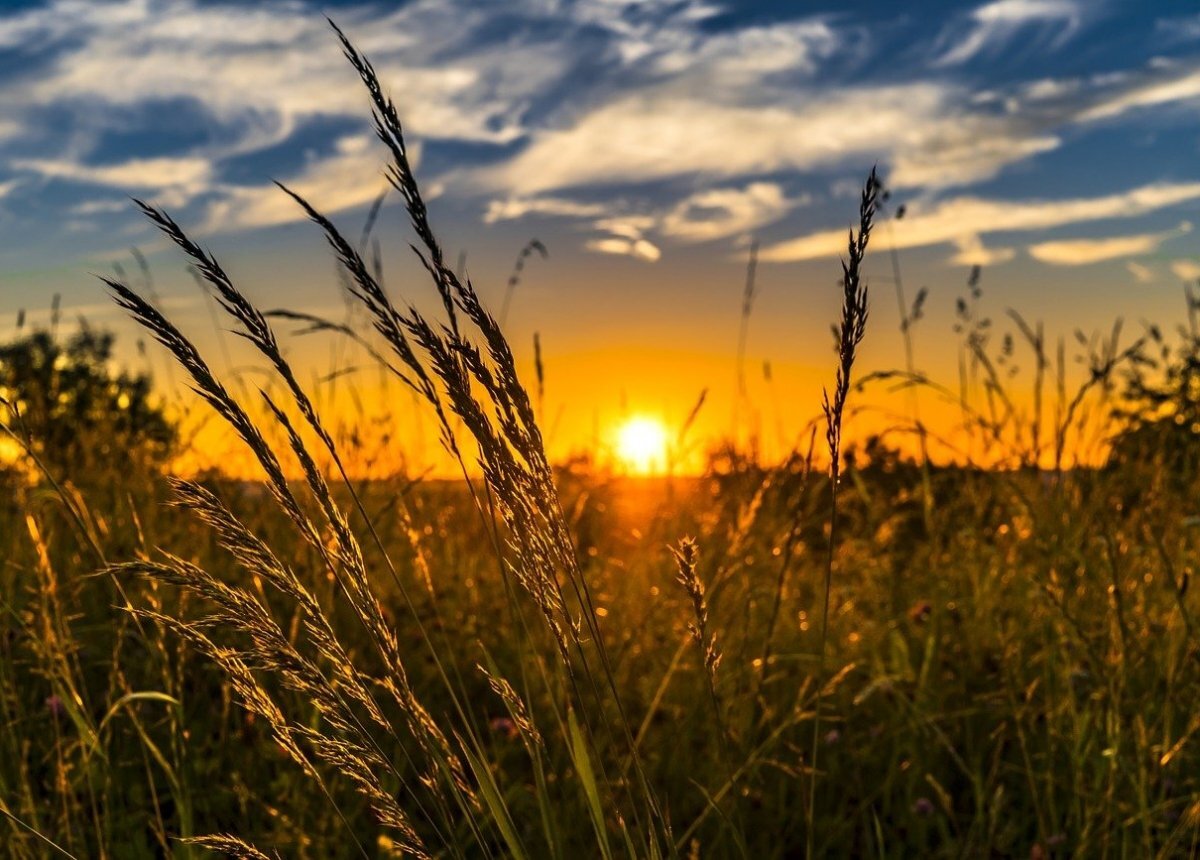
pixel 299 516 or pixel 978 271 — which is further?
pixel 978 271

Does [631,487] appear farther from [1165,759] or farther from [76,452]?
[1165,759]

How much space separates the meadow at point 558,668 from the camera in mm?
1165

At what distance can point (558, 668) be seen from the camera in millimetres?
2021

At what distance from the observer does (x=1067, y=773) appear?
2930 millimetres

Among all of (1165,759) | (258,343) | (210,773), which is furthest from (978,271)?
(258,343)

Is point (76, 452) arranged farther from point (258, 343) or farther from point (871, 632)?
point (258, 343)

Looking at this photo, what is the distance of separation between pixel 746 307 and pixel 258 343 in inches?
125

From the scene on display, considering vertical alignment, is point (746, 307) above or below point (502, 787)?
above

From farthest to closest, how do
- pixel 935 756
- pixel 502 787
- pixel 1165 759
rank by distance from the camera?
pixel 935 756 < pixel 502 787 < pixel 1165 759

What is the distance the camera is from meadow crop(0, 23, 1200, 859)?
1.17 metres

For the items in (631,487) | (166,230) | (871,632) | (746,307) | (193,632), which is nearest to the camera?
(166,230)

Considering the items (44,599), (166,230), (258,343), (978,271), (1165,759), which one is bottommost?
(1165,759)

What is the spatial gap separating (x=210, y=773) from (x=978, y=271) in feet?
14.9

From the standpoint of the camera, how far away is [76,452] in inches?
278
